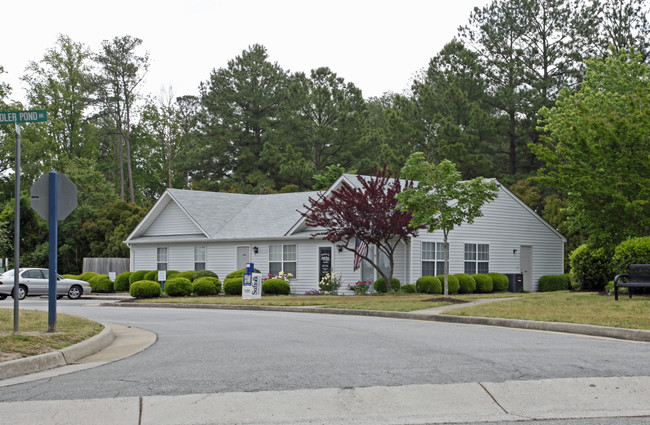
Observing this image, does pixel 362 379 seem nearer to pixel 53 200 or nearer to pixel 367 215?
pixel 53 200

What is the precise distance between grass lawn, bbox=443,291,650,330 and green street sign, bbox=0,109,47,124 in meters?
10.6

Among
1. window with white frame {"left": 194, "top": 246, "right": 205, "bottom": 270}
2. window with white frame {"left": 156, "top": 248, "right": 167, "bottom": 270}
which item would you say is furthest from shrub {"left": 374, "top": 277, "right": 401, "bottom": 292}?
window with white frame {"left": 156, "top": 248, "right": 167, "bottom": 270}

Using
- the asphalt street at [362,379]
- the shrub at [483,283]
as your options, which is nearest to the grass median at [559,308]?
the asphalt street at [362,379]

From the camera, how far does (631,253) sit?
77.3 feet

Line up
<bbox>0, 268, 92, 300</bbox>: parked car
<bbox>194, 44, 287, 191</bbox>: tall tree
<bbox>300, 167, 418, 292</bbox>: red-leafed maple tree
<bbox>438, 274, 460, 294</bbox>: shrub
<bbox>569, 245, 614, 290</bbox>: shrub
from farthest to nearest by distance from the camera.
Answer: <bbox>194, 44, 287, 191</bbox>: tall tree < <bbox>0, 268, 92, 300</bbox>: parked car < <bbox>438, 274, 460, 294</bbox>: shrub < <bbox>300, 167, 418, 292</bbox>: red-leafed maple tree < <bbox>569, 245, 614, 290</bbox>: shrub

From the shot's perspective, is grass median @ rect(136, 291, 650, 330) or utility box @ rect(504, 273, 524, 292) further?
utility box @ rect(504, 273, 524, 292)

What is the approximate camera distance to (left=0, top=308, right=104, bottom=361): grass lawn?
410 inches

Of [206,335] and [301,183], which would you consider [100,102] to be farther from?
[206,335]

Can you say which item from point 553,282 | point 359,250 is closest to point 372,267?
point 359,250

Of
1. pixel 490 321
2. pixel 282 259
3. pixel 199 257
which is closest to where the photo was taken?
pixel 490 321

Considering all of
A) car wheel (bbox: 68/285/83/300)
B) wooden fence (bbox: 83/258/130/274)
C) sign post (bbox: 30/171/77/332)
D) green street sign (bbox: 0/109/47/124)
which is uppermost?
green street sign (bbox: 0/109/47/124)

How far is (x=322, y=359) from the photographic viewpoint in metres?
10.3

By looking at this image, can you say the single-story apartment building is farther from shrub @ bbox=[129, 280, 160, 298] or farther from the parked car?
shrub @ bbox=[129, 280, 160, 298]

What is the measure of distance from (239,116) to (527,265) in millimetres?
33282
